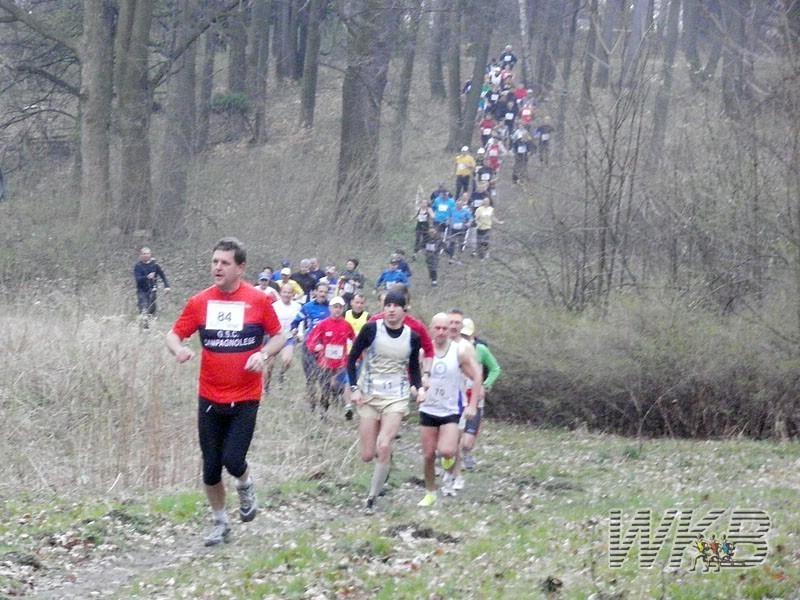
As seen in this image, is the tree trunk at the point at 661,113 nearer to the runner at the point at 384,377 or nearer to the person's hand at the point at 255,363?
the runner at the point at 384,377

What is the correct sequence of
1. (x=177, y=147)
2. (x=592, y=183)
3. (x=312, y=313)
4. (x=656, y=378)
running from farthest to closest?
(x=177, y=147), (x=592, y=183), (x=656, y=378), (x=312, y=313)

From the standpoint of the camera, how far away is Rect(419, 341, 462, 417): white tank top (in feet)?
34.0

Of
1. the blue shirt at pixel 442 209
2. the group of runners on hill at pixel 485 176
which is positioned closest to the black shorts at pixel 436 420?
the group of runners on hill at pixel 485 176

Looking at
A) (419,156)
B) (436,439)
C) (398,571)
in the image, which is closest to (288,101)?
(419,156)

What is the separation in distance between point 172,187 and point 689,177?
14.5 m

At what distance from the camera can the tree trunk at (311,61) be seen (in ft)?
108

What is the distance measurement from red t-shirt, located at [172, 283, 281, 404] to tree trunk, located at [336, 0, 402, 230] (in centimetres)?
1987

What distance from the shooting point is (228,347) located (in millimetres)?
7797

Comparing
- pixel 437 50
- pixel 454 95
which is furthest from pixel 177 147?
pixel 437 50

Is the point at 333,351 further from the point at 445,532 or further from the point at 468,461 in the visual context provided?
the point at 445,532

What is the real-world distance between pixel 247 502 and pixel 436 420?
2.52 m

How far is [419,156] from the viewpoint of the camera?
37656 mm

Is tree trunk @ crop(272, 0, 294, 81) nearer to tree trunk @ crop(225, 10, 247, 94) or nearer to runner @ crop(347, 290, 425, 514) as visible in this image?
tree trunk @ crop(225, 10, 247, 94)

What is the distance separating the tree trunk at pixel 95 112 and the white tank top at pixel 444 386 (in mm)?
18525
